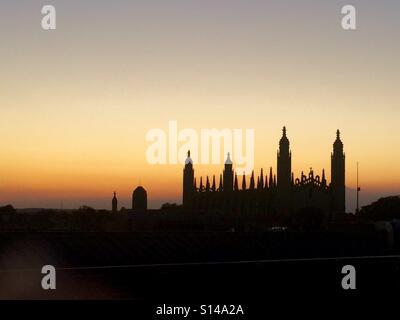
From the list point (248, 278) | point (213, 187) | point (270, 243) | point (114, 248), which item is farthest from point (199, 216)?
point (248, 278)

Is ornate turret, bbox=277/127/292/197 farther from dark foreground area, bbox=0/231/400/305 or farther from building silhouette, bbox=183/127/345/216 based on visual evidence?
dark foreground area, bbox=0/231/400/305

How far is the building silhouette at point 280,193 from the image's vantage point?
4579 inches

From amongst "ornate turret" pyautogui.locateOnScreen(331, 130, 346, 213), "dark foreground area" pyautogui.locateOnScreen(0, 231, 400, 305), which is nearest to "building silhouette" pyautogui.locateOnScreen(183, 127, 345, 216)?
"ornate turret" pyautogui.locateOnScreen(331, 130, 346, 213)

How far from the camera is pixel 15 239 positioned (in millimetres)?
64812

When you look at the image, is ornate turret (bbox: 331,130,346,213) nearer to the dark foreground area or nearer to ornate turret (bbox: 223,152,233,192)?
ornate turret (bbox: 223,152,233,192)

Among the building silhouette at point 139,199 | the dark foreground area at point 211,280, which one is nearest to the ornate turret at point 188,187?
the building silhouette at point 139,199

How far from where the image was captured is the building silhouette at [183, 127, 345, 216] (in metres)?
116

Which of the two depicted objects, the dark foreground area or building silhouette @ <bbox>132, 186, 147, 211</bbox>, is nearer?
the dark foreground area

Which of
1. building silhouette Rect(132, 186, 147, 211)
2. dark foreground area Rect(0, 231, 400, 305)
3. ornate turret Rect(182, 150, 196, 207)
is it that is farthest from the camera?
ornate turret Rect(182, 150, 196, 207)

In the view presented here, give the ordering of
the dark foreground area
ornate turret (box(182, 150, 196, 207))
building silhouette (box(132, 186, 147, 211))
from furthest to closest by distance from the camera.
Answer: ornate turret (box(182, 150, 196, 207)) < building silhouette (box(132, 186, 147, 211)) < the dark foreground area

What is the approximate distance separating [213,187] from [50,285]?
10752 cm

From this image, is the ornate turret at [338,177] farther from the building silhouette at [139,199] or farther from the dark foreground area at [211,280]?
the dark foreground area at [211,280]
